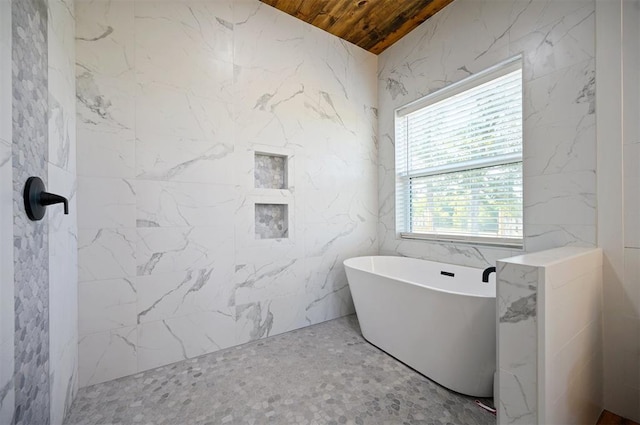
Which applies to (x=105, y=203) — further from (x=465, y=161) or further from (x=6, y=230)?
(x=465, y=161)

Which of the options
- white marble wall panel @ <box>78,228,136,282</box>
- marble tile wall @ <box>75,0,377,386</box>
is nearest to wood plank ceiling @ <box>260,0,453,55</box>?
marble tile wall @ <box>75,0,377,386</box>

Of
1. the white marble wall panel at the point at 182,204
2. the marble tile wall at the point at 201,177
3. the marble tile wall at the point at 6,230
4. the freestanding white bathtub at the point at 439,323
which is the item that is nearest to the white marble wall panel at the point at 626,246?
the freestanding white bathtub at the point at 439,323

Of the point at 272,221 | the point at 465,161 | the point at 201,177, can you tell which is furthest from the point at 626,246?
the point at 201,177

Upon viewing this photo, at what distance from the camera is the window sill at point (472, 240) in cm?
188

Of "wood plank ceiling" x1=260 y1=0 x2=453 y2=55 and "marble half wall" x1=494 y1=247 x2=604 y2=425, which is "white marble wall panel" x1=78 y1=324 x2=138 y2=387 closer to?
"marble half wall" x1=494 y1=247 x2=604 y2=425

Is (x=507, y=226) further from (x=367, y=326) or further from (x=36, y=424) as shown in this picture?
(x=36, y=424)

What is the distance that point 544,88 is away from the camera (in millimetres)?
1693

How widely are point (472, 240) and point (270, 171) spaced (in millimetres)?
1784

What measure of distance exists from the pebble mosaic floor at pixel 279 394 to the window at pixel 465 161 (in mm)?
1210

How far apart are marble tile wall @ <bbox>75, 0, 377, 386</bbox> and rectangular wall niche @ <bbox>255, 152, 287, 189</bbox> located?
0.08m

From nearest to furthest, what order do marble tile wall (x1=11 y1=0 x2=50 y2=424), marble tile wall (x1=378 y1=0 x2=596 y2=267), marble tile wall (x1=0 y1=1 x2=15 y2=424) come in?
marble tile wall (x1=0 y1=1 x2=15 y2=424)
marble tile wall (x1=11 y1=0 x2=50 y2=424)
marble tile wall (x1=378 y1=0 x2=596 y2=267)

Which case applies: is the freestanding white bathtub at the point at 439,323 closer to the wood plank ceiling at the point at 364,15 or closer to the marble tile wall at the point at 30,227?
the marble tile wall at the point at 30,227

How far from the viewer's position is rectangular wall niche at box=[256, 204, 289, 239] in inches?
89.4

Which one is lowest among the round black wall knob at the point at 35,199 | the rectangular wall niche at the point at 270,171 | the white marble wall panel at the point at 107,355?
the white marble wall panel at the point at 107,355
